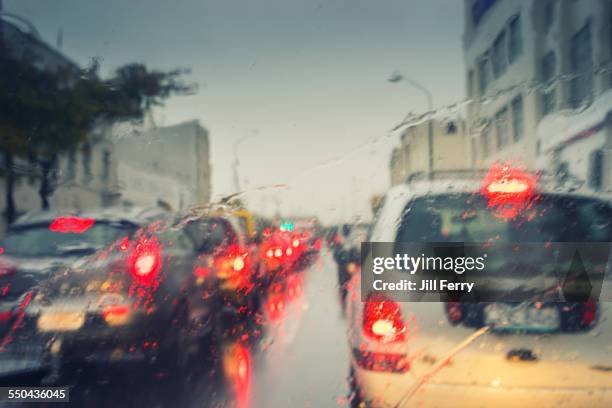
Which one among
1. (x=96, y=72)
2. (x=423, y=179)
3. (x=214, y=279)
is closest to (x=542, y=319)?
(x=423, y=179)

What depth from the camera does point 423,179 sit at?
3.63m

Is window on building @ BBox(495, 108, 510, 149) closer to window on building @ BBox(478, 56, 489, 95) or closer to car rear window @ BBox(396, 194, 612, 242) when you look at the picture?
window on building @ BBox(478, 56, 489, 95)

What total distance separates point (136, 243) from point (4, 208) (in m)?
2.22

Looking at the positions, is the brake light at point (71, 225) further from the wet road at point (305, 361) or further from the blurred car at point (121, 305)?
the wet road at point (305, 361)

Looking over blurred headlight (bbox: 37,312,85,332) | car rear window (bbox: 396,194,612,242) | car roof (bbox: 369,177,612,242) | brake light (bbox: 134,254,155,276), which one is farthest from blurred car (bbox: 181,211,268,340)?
car rear window (bbox: 396,194,612,242)

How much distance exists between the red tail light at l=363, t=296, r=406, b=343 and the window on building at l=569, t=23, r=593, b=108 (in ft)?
35.6

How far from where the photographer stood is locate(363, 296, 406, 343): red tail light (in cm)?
307

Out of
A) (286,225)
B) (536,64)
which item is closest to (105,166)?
(286,225)

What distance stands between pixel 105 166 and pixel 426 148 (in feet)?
11.6

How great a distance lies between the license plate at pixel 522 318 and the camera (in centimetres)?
289

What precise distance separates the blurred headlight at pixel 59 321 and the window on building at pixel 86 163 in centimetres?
252

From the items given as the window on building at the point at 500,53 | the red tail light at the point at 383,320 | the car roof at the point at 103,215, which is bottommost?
the red tail light at the point at 383,320

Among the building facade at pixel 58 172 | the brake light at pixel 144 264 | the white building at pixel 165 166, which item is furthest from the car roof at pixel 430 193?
the building facade at pixel 58 172

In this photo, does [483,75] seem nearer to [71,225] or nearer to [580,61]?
[580,61]
